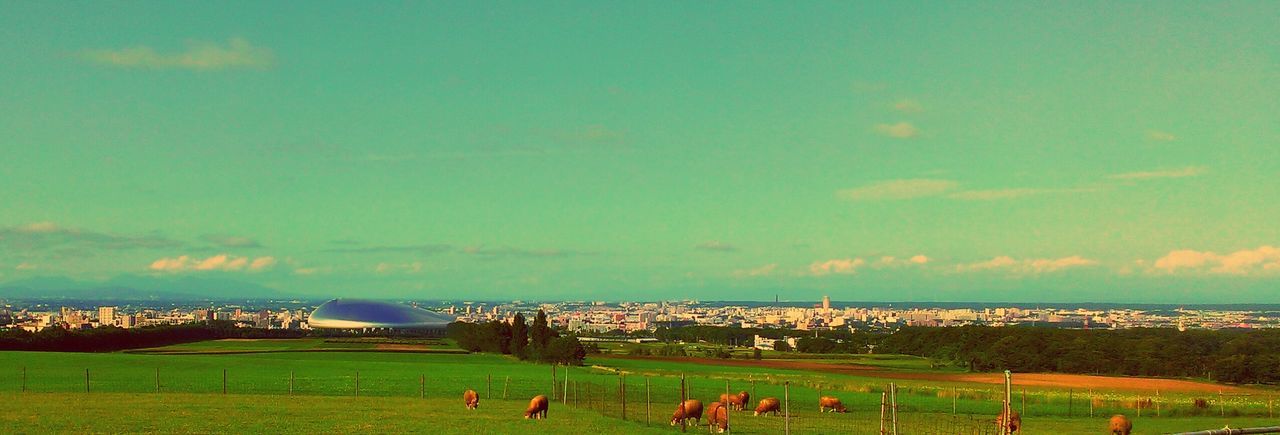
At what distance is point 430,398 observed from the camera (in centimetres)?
4491

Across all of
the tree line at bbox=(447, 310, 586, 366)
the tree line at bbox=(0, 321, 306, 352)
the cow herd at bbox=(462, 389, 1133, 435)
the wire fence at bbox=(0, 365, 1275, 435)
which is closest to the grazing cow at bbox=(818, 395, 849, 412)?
the wire fence at bbox=(0, 365, 1275, 435)

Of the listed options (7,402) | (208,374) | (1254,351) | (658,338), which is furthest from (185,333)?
(1254,351)

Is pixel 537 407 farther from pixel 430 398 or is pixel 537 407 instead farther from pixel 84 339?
pixel 84 339

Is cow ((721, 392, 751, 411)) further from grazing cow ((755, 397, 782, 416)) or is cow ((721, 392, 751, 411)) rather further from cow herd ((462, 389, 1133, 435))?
grazing cow ((755, 397, 782, 416))

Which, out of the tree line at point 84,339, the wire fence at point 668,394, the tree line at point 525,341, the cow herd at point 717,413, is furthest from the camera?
the tree line at point 84,339

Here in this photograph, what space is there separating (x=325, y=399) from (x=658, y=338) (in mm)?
143360

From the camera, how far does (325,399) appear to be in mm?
40594

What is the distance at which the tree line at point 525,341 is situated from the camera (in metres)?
89.9

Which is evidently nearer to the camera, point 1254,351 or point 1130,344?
point 1254,351

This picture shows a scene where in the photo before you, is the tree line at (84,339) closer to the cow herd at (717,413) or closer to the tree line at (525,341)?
the tree line at (525,341)

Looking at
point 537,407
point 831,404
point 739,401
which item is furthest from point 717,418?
point 831,404

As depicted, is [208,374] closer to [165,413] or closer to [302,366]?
[302,366]

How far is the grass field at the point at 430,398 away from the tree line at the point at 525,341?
12.1 metres

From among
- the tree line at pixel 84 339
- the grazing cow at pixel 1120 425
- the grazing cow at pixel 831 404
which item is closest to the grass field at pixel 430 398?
the grazing cow at pixel 831 404
